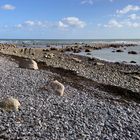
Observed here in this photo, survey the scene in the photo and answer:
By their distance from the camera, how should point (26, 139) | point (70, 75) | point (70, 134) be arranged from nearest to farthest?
point (26, 139), point (70, 134), point (70, 75)

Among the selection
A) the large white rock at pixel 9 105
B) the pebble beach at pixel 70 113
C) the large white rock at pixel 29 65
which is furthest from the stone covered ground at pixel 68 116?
the large white rock at pixel 29 65

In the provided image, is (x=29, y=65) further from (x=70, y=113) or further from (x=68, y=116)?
(x=68, y=116)

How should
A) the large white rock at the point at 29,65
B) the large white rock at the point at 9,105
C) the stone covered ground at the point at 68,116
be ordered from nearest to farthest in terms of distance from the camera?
the stone covered ground at the point at 68,116, the large white rock at the point at 9,105, the large white rock at the point at 29,65

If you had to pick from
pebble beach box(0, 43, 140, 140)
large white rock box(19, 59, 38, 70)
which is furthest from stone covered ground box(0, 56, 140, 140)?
large white rock box(19, 59, 38, 70)

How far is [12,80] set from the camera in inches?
739

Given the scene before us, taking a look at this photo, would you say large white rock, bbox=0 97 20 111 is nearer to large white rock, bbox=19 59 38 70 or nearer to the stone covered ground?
the stone covered ground

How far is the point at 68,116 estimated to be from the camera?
12.1 m

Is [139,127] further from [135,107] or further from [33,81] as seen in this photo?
[33,81]

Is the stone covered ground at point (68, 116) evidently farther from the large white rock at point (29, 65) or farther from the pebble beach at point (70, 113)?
the large white rock at point (29, 65)

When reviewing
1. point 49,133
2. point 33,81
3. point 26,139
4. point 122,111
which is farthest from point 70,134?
point 33,81

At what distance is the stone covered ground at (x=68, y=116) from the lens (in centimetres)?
1034

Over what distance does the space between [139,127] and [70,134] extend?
102 inches

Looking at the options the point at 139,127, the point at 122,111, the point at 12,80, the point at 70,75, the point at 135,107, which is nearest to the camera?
the point at 139,127

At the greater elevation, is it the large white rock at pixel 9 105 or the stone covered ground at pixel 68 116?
the large white rock at pixel 9 105
